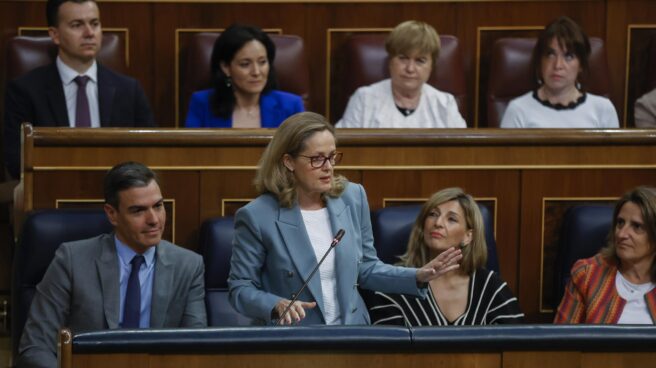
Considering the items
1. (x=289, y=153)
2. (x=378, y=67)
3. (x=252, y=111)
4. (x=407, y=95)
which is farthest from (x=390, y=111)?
(x=289, y=153)

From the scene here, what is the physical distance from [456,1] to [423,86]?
29 cm

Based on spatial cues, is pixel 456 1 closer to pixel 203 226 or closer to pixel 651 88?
pixel 651 88

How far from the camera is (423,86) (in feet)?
8.07

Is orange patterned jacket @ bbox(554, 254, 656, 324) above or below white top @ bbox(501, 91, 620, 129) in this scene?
below

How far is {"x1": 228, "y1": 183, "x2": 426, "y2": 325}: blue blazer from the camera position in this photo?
5.43 feet

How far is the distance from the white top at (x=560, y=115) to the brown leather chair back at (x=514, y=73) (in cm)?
12

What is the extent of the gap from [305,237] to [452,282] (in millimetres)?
299

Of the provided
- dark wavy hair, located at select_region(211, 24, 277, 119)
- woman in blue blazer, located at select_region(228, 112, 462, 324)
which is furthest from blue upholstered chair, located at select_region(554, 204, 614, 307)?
dark wavy hair, located at select_region(211, 24, 277, 119)

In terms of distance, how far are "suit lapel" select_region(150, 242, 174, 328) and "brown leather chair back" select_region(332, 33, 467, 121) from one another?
89 centimetres

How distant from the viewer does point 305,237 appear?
1.67 metres

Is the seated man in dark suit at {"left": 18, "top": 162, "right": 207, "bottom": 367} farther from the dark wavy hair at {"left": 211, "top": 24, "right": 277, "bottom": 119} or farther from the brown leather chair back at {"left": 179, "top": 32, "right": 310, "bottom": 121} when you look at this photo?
the brown leather chair back at {"left": 179, "top": 32, "right": 310, "bottom": 121}

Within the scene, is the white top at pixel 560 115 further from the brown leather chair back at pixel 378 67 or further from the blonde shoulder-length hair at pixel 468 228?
the blonde shoulder-length hair at pixel 468 228

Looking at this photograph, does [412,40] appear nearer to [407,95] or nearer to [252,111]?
[407,95]

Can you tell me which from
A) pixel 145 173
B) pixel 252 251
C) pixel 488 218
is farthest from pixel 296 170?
pixel 488 218
